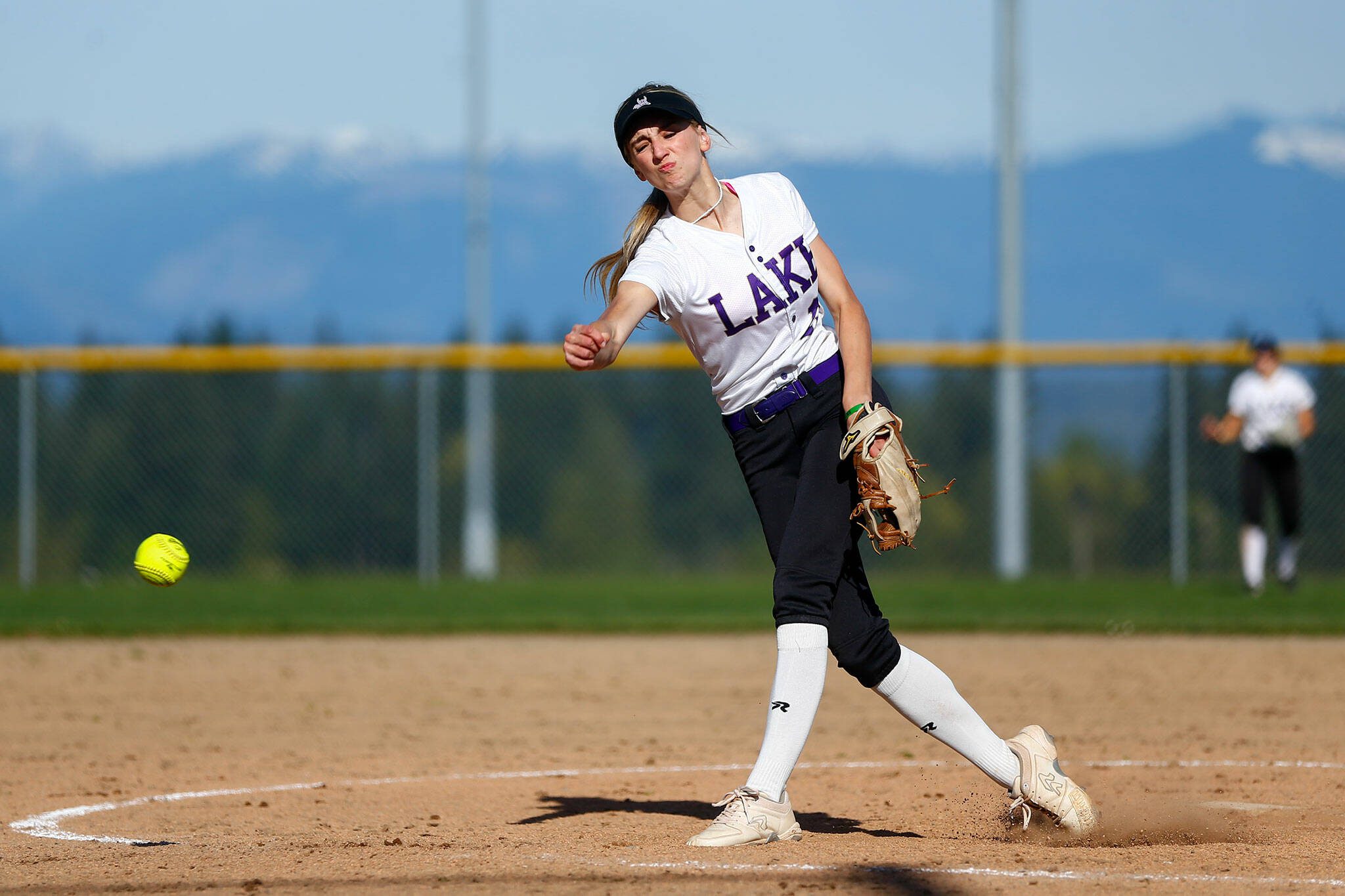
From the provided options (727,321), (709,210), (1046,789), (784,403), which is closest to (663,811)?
(1046,789)

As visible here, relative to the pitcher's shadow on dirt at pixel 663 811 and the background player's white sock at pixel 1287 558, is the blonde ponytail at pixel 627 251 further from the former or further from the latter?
the background player's white sock at pixel 1287 558

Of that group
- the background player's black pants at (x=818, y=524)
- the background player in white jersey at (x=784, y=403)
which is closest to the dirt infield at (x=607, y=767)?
the background player in white jersey at (x=784, y=403)

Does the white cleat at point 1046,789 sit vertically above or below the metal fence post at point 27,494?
below

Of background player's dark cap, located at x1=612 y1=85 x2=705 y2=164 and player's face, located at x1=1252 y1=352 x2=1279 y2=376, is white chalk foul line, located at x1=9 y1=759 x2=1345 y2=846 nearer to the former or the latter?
background player's dark cap, located at x1=612 y1=85 x2=705 y2=164

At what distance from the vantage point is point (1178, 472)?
1330cm

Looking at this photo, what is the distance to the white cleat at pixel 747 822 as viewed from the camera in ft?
12.8

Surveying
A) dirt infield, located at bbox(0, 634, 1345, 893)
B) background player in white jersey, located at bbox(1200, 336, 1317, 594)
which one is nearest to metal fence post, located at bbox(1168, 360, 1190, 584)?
background player in white jersey, located at bbox(1200, 336, 1317, 594)

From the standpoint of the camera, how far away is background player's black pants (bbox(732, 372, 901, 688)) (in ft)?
13.3

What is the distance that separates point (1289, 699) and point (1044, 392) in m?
7.57

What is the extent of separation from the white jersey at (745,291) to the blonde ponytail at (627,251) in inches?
1.3

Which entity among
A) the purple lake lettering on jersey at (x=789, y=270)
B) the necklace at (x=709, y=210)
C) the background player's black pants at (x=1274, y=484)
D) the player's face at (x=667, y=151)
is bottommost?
the background player's black pants at (x=1274, y=484)

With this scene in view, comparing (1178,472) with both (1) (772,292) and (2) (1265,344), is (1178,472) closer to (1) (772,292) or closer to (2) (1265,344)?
(2) (1265,344)

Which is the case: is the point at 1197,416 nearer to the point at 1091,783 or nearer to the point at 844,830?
the point at 1091,783

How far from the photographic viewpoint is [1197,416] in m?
14.5
